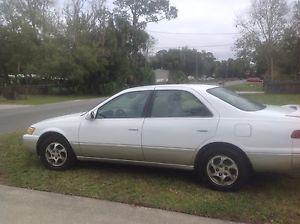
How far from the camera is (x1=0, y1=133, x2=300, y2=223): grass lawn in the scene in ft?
18.2

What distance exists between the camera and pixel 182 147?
21.2 feet

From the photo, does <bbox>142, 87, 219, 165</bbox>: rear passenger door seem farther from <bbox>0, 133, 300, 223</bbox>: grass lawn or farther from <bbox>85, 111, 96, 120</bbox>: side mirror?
<bbox>85, 111, 96, 120</bbox>: side mirror

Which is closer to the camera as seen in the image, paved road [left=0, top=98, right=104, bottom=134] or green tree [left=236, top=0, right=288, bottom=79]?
paved road [left=0, top=98, right=104, bottom=134]

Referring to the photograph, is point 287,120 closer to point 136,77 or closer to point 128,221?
point 128,221

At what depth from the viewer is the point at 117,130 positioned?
696 centimetres

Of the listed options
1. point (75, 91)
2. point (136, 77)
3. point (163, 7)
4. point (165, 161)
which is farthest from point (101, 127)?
point (163, 7)

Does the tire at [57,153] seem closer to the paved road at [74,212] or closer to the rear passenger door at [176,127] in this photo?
the paved road at [74,212]

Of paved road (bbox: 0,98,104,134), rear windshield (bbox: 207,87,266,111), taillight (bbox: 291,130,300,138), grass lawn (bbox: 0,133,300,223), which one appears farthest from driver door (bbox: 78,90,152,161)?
paved road (bbox: 0,98,104,134)

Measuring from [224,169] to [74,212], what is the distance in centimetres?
203

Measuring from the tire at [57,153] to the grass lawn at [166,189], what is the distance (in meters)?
0.14

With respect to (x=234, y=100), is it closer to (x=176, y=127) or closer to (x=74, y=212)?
(x=176, y=127)

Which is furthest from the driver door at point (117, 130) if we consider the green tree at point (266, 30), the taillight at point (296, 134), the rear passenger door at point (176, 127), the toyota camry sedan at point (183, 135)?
the green tree at point (266, 30)

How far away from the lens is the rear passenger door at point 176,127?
251 inches

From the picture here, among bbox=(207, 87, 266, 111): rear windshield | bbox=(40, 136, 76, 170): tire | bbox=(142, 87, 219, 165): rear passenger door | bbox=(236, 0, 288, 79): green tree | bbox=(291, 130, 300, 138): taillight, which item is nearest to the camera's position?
bbox=(291, 130, 300, 138): taillight
